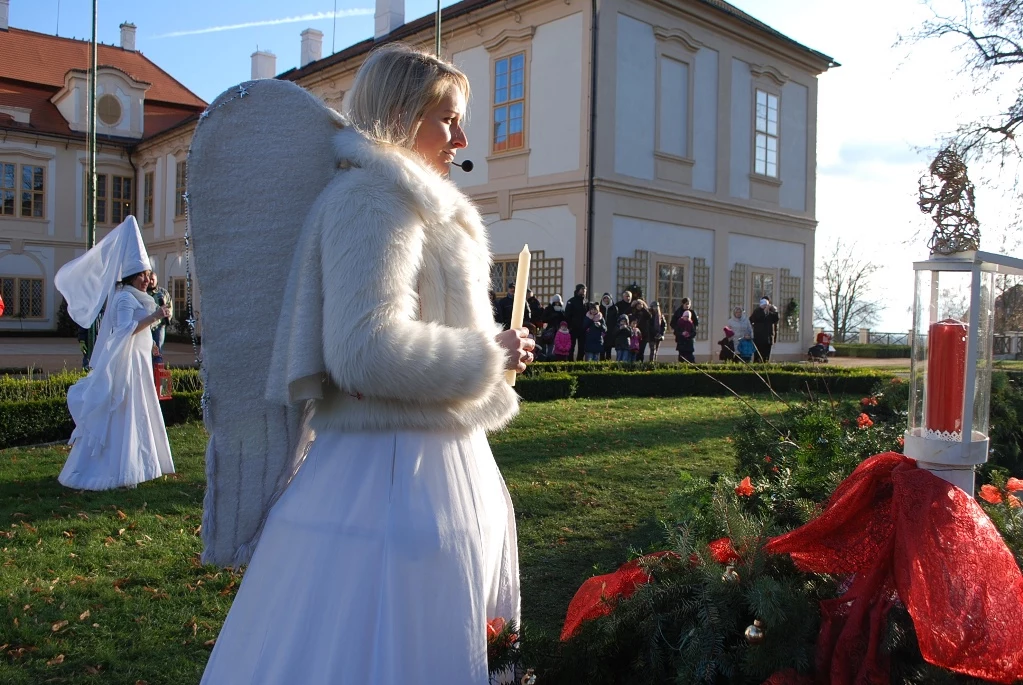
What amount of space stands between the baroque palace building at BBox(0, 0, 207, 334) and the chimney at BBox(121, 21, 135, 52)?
387 centimetres

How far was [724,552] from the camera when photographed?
235 cm

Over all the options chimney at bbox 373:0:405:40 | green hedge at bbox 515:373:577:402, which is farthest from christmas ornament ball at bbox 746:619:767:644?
chimney at bbox 373:0:405:40

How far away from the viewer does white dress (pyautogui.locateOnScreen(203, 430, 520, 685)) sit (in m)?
1.65

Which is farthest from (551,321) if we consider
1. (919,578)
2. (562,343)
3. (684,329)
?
(919,578)

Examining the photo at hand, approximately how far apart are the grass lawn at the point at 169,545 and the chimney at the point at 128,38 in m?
37.3

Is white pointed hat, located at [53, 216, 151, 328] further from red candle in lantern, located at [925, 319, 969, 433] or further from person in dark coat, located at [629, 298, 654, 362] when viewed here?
person in dark coat, located at [629, 298, 654, 362]

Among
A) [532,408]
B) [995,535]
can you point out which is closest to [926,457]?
[995,535]

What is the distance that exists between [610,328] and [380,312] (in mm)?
14987

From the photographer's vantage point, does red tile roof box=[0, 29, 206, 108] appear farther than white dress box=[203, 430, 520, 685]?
Yes

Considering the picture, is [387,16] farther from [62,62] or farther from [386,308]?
[386,308]

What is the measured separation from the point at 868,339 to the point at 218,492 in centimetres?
4699

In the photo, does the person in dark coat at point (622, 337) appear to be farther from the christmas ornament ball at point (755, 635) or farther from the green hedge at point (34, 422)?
the christmas ornament ball at point (755, 635)

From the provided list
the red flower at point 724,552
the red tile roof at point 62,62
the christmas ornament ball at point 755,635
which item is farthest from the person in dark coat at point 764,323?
the red tile roof at point 62,62

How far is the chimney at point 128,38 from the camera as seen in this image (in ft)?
128
